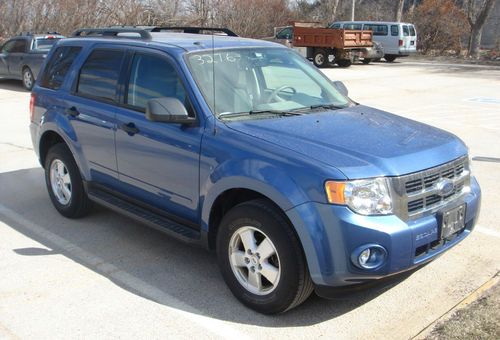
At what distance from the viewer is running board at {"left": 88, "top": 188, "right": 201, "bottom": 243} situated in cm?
420

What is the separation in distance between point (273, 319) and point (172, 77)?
6.56 feet

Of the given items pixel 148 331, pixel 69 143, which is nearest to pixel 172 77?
pixel 69 143

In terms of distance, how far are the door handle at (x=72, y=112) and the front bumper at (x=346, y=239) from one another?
2.78m

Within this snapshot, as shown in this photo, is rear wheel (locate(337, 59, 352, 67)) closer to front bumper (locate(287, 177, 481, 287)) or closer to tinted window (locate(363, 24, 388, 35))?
tinted window (locate(363, 24, 388, 35))

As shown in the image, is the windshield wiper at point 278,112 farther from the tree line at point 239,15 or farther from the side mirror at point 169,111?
the tree line at point 239,15

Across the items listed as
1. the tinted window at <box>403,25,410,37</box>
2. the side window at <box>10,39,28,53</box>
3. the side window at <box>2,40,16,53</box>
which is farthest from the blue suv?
the tinted window at <box>403,25,410,37</box>

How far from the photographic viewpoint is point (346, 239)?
10.7ft

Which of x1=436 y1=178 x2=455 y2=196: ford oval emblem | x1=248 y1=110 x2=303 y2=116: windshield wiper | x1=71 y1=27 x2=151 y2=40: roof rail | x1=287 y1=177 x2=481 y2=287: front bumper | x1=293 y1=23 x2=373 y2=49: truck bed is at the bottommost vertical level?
x1=287 y1=177 x2=481 y2=287: front bumper

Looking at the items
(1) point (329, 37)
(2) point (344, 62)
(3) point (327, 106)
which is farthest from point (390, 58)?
(3) point (327, 106)

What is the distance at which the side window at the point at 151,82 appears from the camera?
4.39 metres

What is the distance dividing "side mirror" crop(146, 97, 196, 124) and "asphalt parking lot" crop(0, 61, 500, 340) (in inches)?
48.6

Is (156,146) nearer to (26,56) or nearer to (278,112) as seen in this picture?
(278,112)

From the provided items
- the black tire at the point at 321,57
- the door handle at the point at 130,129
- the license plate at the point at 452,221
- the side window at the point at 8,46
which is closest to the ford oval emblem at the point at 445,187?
the license plate at the point at 452,221

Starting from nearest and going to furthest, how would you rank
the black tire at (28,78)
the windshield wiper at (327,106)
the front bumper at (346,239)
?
the front bumper at (346,239)
the windshield wiper at (327,106)
the black tire at (28,78)
